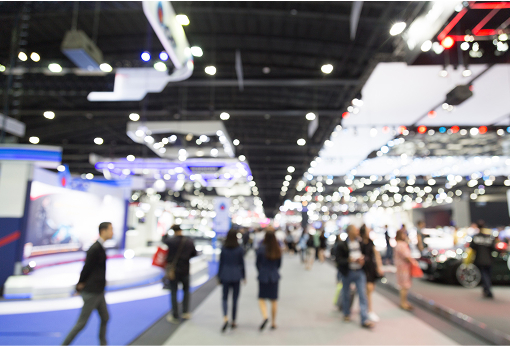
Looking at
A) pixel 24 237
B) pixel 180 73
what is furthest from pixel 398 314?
pixel 24 237

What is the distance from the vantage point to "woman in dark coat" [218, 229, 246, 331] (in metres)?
4.36

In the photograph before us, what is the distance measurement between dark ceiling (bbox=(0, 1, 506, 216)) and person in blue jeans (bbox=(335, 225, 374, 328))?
10.9 feet

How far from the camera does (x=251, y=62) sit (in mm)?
7289

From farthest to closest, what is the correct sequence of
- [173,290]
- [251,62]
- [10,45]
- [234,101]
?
[234,101], [251,62], [10,45], [173,290]

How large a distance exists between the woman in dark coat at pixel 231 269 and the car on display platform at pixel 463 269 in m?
5.27

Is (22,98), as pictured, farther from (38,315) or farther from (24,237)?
(38,315)

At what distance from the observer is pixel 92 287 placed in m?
3.23

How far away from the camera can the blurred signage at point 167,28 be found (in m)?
3.34

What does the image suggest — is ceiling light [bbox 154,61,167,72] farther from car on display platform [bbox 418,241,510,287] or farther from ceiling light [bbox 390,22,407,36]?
car on display platform [bbox 418,241,510,287]

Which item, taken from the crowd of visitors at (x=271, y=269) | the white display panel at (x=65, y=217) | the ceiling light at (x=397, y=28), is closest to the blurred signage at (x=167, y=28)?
the crowd of visitors at (x=271, y=269)

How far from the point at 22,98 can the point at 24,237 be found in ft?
13.3

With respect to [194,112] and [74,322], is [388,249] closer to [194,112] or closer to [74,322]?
[194,112]

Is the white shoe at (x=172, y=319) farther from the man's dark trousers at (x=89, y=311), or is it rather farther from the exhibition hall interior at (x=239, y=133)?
the man's dark trousers at (x=89, y=311)

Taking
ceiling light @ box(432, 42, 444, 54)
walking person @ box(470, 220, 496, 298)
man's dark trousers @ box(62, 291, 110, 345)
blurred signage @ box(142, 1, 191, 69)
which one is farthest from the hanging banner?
ceiling light @ box(432, 42, 444, 54)
